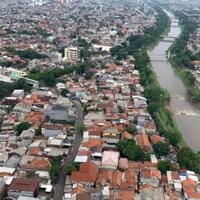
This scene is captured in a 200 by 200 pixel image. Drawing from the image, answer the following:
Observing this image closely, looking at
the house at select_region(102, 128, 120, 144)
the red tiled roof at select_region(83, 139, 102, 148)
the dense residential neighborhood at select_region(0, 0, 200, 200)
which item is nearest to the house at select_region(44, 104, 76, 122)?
the dense residential neighborhood at select_region(0, 0, 200, 200)

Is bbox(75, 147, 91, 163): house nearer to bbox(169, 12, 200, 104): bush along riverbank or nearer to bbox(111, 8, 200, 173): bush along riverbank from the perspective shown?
bbox(111, 8, 200, 173): bush along riverbank

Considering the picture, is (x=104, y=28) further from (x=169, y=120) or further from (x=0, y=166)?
(x=0, y=166)

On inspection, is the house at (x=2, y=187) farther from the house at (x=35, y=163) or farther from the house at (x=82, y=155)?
the house at (x=82, y=155)

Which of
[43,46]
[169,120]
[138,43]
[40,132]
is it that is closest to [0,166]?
[40,132]

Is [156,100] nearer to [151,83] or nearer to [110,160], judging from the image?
[151,83]

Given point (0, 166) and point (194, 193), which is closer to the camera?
point (194, 193)

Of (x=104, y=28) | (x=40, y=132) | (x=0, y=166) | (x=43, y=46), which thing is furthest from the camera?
(x=104, y=28)
